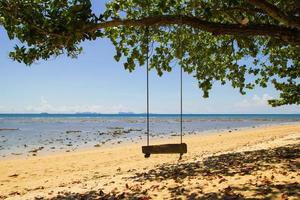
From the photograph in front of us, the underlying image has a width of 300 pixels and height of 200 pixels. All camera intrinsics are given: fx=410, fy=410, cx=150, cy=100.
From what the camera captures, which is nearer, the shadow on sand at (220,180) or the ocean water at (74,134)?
the shadow on sand at (220,180)

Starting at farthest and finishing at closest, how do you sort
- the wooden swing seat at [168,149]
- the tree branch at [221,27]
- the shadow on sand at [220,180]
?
the wooden swing seat at [168,149] → the tree branch at [221,27] → the shadow on sand at [220,180]

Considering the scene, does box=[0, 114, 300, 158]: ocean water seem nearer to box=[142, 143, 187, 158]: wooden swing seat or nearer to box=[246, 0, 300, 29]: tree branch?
box=[142, 143, 187, 158]: wooden swing seat

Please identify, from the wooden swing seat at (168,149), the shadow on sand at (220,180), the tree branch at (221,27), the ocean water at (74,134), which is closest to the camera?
the shadow on sand at (220,180)

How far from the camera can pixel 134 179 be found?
41.3 feet

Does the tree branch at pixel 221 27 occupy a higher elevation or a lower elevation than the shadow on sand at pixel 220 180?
higher

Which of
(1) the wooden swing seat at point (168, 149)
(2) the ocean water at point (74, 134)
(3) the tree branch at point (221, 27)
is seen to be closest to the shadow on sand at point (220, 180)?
(1) the wooden swing seat at point (168, 149)

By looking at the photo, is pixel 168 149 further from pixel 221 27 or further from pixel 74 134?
pixel 74 134

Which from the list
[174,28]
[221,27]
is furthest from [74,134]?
[221,27]

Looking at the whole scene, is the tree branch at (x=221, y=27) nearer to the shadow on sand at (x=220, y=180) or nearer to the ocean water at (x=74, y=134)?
the shadow on sand at (x=220, y=180)

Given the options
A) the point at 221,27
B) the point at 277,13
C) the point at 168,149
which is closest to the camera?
the point at 277,13

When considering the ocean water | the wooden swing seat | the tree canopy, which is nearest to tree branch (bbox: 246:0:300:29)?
the tree canopy

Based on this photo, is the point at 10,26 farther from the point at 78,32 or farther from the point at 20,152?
the point at 20,152

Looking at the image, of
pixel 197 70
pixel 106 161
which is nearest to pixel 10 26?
pixel 197 70

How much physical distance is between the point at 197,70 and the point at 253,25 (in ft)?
18.4
